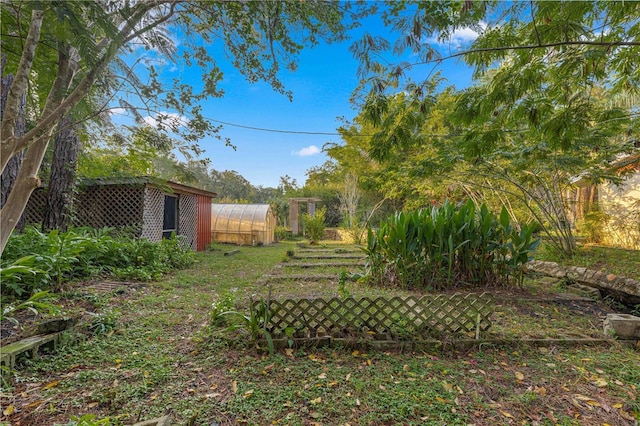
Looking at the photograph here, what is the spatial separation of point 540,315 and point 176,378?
382 cm

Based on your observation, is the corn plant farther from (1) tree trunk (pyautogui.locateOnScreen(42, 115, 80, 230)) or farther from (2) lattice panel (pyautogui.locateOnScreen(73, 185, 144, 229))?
(2) lattice panel (pyautogui.locateOnScreen(73, 185, 144, 229))

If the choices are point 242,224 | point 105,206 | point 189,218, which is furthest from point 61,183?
point 242,224

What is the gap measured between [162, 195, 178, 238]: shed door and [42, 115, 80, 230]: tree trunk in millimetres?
2960

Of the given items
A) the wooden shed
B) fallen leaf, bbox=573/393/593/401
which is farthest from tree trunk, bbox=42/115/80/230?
fallen leaf, bbox=573/393/593/401

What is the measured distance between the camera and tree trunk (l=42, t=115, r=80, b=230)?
5324 millimetres

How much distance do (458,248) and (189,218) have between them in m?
8.24

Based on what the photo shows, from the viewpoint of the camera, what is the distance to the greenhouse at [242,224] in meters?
11.5

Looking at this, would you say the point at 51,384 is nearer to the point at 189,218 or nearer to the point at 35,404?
the point at 35,404

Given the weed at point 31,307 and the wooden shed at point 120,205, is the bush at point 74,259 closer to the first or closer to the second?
the weed at point 31,307

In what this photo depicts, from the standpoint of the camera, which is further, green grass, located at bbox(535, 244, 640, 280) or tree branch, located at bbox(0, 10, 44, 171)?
green grass, located at bbox(535, 244, 640, 280)

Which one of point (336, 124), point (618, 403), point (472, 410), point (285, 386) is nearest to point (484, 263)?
point (618, 403)

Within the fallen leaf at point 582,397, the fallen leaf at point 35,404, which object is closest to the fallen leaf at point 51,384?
the fallen leaf at point 35,404

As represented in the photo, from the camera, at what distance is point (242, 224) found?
11.6 metres

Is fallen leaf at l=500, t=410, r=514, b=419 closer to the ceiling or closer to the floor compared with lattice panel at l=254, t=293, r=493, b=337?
closer to the floor
